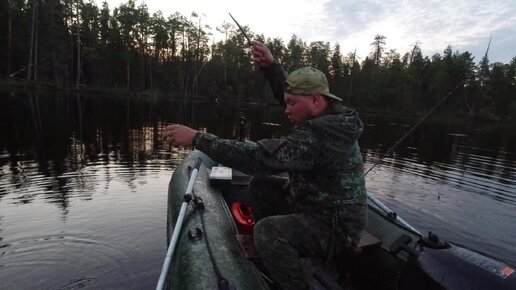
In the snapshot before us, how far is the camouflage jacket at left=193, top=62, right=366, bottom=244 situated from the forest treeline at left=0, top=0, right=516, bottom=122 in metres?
43.0

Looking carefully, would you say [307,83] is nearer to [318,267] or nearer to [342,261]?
[318,267]

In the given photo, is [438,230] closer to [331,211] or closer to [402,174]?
[402,174]

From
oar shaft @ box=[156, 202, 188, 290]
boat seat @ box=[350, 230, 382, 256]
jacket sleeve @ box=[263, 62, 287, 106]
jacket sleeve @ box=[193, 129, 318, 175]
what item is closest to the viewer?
jacket sleeve @ box=[193, 129, 318, 175]

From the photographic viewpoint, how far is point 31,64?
1806 inches

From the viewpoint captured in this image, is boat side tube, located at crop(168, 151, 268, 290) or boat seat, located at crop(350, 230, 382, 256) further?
boat seat, located at crop(350, 230, 382, 256)

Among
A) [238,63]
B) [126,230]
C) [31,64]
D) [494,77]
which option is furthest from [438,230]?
[494,77]

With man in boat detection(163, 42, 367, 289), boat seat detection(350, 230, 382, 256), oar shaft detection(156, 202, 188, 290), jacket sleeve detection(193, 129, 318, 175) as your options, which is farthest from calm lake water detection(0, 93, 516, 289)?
jacket sleeve detection(193, 129, 318, 175)

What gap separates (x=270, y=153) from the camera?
280cm

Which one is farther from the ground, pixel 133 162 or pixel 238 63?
pixel 238 63

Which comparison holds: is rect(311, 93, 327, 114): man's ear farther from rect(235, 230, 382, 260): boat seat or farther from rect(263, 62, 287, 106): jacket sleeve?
rect(263, 62, 287, 106): jacket sleeve

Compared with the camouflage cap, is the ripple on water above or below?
below

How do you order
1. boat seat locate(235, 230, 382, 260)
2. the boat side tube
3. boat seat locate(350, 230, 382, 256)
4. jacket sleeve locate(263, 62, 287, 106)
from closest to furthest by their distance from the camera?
the boat side tube, boat seat locate(235, 230, 382, 260), boat seat locate(350, 230, 382, 256), jacket sleeve locate(263, 62, 287, 106)

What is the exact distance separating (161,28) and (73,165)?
61.2m

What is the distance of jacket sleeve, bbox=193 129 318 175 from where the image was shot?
276 cm
